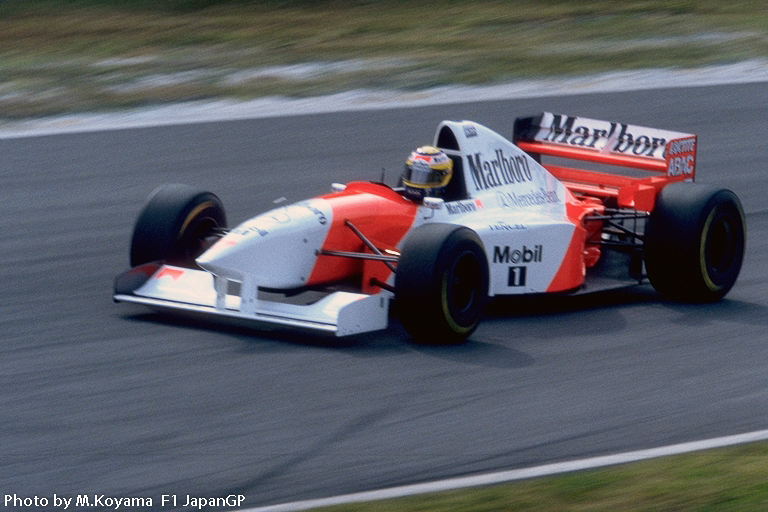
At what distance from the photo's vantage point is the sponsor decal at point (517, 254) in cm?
761

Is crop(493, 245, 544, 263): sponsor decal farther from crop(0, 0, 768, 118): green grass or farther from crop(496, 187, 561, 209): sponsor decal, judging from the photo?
crop(0, 0, 768, 118): green grass

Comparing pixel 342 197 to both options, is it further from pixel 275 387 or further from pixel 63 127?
pixel 63 127

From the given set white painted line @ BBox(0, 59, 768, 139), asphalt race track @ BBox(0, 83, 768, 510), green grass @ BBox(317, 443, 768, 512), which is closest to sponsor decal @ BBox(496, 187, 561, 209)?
asphalt race track @ BBox(0, 83, 768, 510)

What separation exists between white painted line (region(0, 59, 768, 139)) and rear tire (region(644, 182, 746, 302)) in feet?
22.3

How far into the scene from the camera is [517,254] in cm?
771

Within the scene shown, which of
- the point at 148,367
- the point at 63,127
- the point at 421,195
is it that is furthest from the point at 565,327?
the point at 63,127

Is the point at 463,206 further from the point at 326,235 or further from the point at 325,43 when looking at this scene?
the point at 325,43

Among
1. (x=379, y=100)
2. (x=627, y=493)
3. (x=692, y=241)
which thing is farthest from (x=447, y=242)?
(x=379, y=100)

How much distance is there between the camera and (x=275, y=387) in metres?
6.16

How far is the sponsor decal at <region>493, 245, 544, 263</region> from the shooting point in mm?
7609

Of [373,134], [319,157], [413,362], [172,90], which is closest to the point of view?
[413,362]

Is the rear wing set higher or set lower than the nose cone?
higher

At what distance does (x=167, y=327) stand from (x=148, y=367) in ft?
2.36

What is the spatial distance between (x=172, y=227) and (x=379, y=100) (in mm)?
7823
